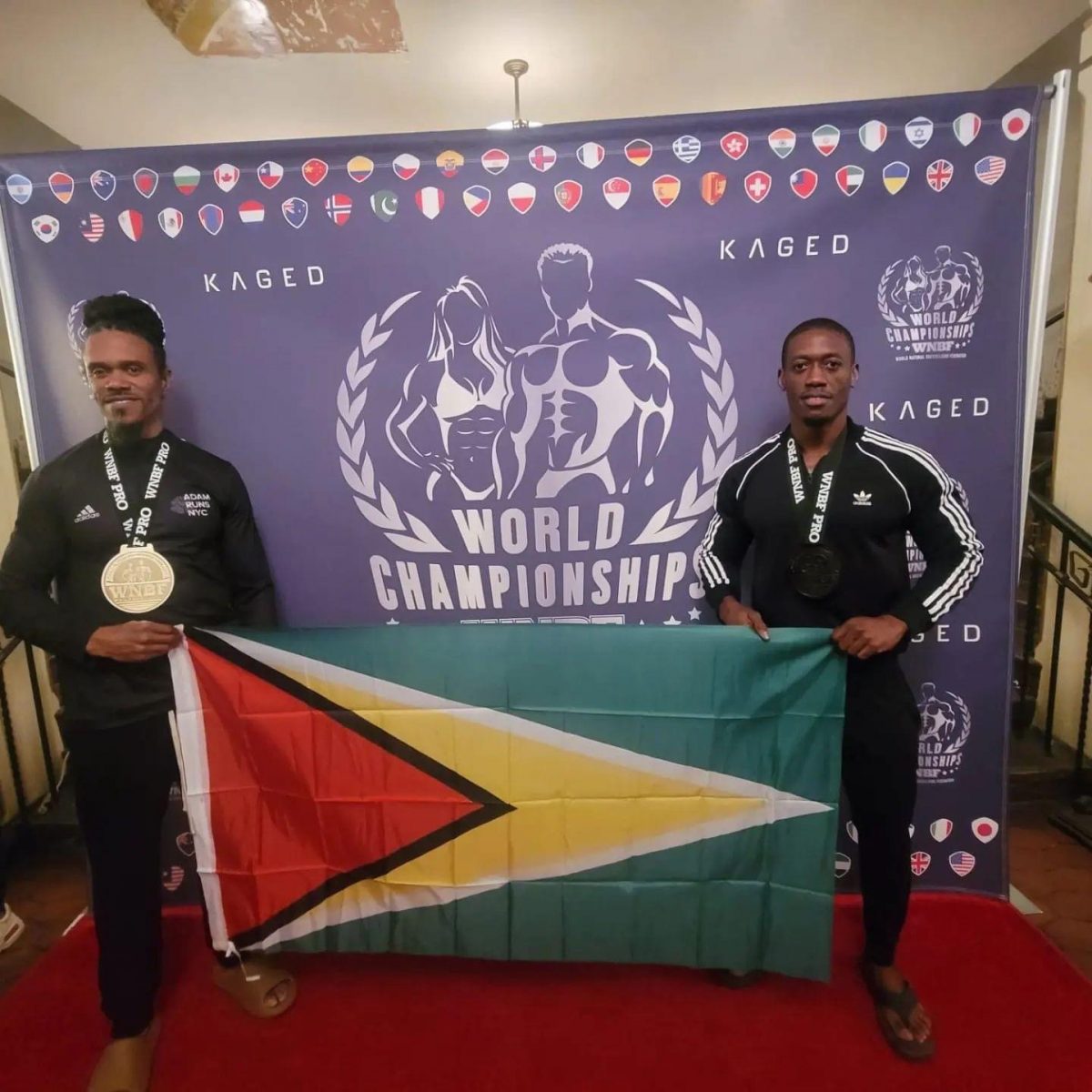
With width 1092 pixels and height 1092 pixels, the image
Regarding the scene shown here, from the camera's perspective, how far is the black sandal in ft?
5.30

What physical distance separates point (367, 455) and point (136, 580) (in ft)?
2.25

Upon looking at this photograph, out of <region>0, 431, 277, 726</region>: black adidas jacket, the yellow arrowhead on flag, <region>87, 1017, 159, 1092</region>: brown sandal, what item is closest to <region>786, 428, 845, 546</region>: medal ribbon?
the yellow arrowhead on flag

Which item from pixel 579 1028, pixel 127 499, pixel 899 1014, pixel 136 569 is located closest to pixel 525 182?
A: pixel 127 499

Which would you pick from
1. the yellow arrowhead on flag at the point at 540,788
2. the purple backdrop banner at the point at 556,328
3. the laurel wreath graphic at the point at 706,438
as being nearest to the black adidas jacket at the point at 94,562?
the yellow arrowhead on flag at the point at 540,788

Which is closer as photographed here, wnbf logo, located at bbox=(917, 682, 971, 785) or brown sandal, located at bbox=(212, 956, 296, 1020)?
brown sandal, located at bbox=(212, 956, 296, 1020)

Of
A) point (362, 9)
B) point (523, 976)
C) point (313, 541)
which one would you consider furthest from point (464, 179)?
point (523, 976)

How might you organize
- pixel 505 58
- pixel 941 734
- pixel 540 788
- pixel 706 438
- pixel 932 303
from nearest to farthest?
Result: pixel 540 788 < pixel 932 303 < pixel 706 438 < pixel 941 734 < pixel 505 58

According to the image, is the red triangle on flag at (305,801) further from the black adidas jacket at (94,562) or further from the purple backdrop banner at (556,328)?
the purple backdrop banner at (556,328)

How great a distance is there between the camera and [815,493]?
1623mm

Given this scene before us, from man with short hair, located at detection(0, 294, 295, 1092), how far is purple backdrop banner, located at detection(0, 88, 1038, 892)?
1.29 ft

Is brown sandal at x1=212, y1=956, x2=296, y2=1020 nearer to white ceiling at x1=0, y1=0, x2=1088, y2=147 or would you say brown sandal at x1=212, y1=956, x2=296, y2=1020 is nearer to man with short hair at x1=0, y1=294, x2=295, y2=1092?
man with short hair at x1=0, y1=294, x2=295, y2=1092

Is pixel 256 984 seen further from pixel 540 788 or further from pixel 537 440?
pixel 537 440

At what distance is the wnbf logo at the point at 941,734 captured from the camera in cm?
206

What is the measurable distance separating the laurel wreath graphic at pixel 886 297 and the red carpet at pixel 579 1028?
1728mm
